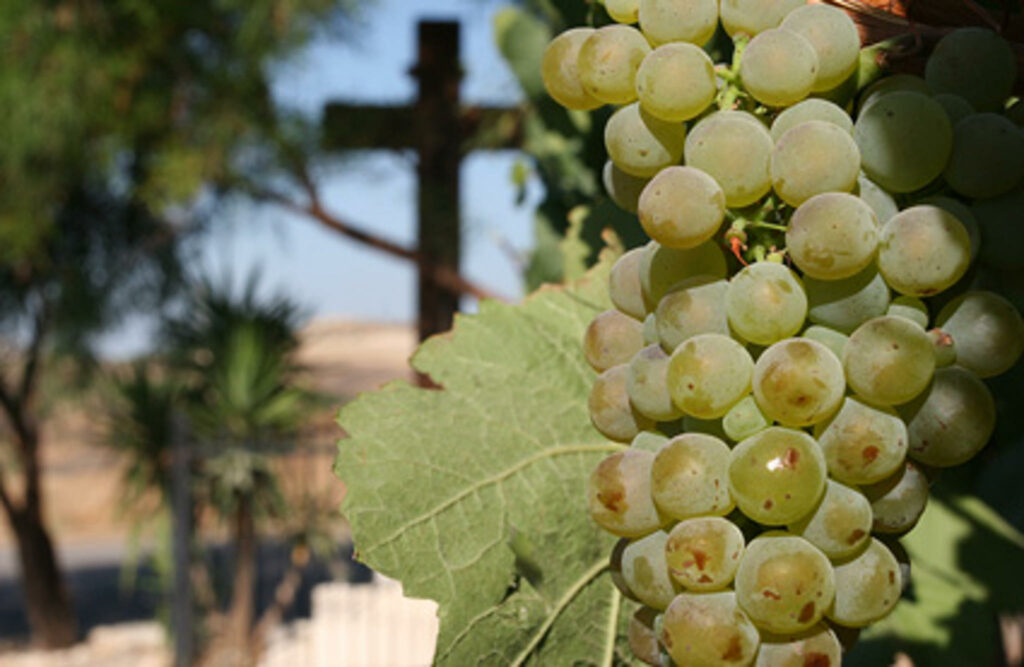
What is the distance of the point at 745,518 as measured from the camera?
10.8 inches

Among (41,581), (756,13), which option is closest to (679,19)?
(756,13)

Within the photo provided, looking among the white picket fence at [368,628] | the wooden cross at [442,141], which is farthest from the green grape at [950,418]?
the white picket fence at [368,628]

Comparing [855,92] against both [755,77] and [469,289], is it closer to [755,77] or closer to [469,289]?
[755,77]

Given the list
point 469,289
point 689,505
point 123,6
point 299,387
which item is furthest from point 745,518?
point 123,6

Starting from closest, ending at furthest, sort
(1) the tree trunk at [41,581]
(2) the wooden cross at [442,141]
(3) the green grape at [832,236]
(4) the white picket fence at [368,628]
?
(3) the green grape at [832,236] < (2) the wooden cross at [442,141] < (4) the white picket fence at [368,628] < (1) the tree trunk at [41,581]

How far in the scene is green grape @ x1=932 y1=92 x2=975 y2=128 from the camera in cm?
26

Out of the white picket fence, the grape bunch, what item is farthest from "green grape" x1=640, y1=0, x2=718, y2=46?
the white picket fence

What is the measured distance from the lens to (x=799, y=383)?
25cm

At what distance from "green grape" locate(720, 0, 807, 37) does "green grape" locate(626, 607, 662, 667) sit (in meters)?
0.16

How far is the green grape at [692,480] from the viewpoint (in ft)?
0.85

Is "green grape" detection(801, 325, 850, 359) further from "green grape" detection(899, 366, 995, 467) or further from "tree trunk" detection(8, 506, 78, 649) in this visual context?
"tree trunk" detection(8, 506, 78, 649)

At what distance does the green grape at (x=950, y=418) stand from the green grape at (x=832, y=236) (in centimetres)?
3

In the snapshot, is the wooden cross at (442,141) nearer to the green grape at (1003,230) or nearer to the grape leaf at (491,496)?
the grape leaf at (491,496)

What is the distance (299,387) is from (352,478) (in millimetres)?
3112
